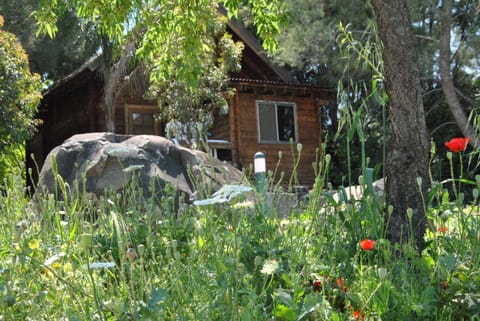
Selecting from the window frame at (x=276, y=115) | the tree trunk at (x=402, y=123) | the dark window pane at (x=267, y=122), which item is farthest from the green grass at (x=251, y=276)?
the dark window pane at (x=267, y=122)

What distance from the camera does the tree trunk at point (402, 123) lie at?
11.6 feet

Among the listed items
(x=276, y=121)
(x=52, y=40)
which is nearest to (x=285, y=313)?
(x=276, y=121)

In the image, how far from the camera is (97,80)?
60.3 ft

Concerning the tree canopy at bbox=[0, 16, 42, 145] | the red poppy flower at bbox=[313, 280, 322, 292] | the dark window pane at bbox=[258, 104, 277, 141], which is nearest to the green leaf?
the red poppy flower at bbox=[313, 280, 322, 292]

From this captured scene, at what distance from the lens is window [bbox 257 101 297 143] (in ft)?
58.3

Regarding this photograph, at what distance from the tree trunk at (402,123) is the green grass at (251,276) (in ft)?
0.51

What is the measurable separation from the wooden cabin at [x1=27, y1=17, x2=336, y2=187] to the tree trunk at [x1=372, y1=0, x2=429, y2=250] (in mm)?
12835

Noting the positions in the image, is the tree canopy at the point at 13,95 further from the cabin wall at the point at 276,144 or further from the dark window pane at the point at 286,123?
the dark window pane at the point at 286,123

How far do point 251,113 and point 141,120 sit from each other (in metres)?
3.20

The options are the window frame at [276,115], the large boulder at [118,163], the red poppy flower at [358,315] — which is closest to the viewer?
the red poppy flower at [358,315]

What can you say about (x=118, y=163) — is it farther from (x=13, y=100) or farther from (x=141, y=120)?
(x=141, y=120)

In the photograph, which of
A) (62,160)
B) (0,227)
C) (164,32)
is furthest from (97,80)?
(0,227)

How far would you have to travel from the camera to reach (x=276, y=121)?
18.0 metres

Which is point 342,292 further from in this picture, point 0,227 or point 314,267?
point 0,227
